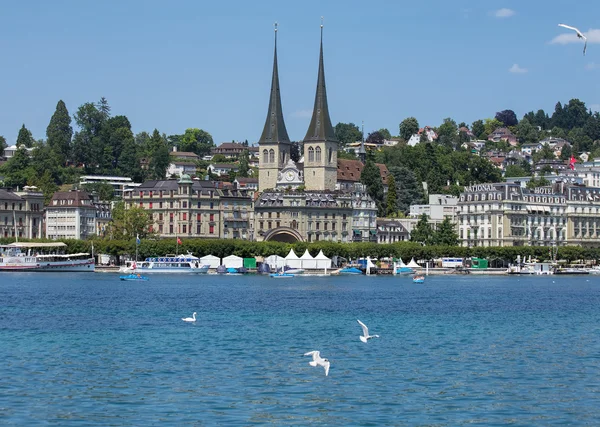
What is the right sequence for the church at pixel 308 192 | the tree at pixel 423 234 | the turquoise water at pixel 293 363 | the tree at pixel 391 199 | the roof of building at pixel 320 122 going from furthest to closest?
the tree at pixel 391 199 → the roof of building at pixel 320 122 → the church at pixel 308 192 → the tree at pixel 423 234 → the turquoise water at pixel 293 363

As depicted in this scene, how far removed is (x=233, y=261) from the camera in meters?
140

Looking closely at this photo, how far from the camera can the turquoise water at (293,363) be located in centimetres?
3453

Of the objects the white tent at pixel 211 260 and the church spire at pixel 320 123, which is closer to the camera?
the white tent at pixel 211 260

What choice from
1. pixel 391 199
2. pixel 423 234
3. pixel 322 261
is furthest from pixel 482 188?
pixel 322 261

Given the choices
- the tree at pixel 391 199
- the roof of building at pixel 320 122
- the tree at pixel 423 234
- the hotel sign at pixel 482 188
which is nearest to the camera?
the tree at pixel 423 234

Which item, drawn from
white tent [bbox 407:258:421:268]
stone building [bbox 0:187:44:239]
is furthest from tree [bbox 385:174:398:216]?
stone building [bbox 0:187:44:239]

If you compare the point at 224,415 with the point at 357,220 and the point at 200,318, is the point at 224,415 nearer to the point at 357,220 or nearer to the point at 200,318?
the point at 200,318

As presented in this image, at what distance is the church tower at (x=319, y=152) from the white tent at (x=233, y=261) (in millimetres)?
34492

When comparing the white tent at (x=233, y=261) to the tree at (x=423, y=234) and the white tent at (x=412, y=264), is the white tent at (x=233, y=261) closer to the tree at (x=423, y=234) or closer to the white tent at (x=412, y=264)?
the white tent at (x=412, y=264)

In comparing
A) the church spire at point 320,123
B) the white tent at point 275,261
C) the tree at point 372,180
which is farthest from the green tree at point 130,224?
the tree at point 372,180

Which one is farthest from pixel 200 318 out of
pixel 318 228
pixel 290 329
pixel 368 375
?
pixel 318 228

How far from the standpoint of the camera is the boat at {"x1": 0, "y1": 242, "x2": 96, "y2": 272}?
132375mm

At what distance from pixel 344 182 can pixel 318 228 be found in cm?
2358

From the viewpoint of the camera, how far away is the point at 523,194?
539 ft
